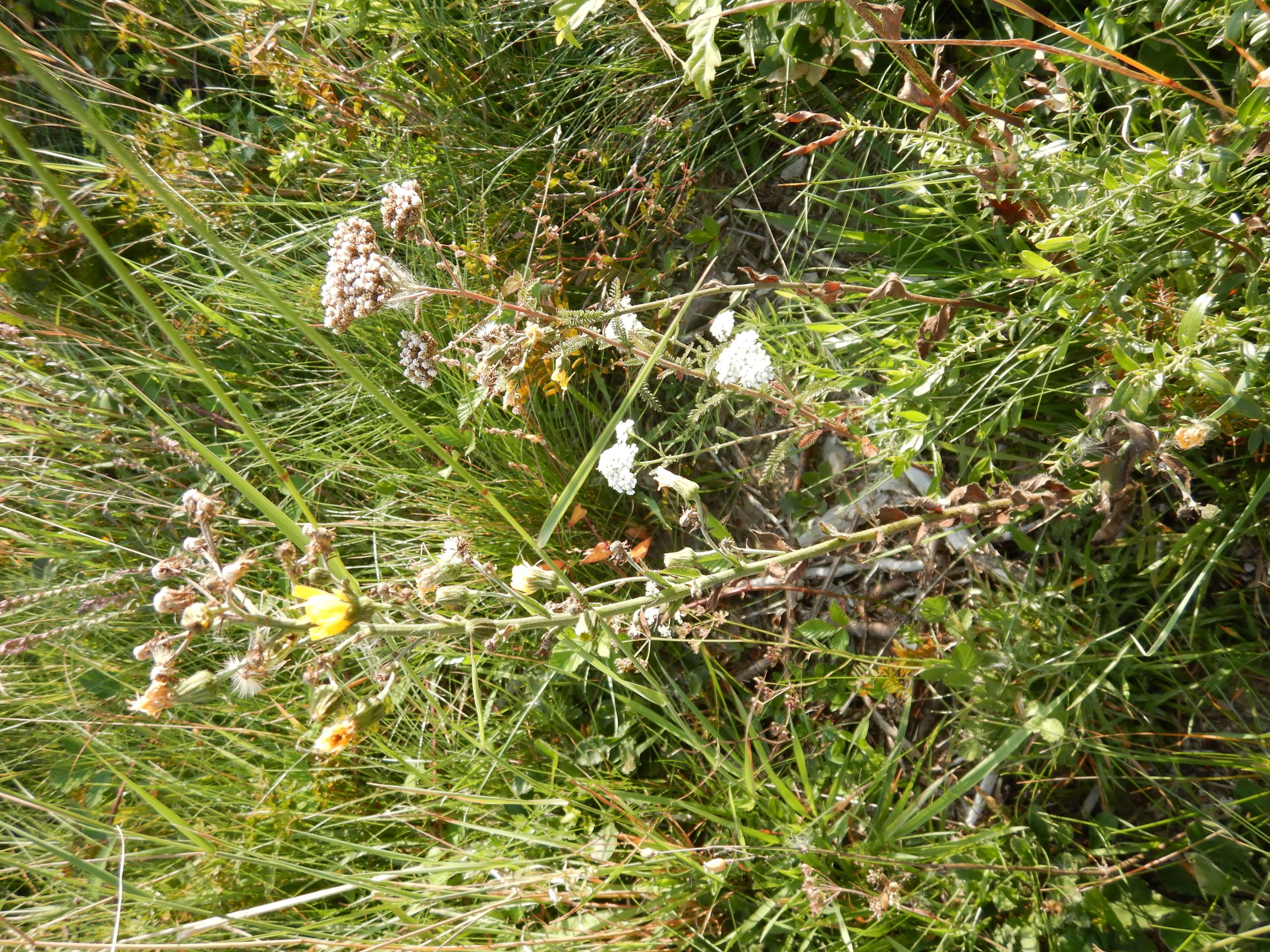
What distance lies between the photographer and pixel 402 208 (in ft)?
5.32

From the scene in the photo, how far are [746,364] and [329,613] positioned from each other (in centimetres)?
81

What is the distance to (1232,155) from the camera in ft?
3.72

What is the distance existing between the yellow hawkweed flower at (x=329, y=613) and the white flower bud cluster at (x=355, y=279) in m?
0.67

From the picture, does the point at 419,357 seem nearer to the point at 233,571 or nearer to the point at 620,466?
the point at 620,466

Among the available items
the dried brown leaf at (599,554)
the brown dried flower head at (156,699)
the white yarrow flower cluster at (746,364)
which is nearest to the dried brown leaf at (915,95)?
the white yarrow flower cluster at (746,364)

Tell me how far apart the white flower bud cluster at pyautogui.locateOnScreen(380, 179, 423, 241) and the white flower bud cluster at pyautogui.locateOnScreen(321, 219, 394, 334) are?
54mm

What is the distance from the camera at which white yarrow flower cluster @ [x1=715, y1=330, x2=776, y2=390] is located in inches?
58.0

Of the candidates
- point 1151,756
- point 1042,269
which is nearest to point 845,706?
point 1151,756

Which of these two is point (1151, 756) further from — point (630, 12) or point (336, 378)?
point (336, 378)

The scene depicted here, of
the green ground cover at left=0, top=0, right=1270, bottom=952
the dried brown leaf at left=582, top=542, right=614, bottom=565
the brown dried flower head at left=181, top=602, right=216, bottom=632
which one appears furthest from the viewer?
the dried brown leaf at left=582, top=542, right=614, bottom=565

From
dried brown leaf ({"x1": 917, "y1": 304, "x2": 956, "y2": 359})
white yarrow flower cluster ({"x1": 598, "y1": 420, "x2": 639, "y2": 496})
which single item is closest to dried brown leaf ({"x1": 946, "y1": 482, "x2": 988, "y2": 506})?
dried brown leaf ({"x1": 917, "y1": 304, "x2": 956, "y2": 359})

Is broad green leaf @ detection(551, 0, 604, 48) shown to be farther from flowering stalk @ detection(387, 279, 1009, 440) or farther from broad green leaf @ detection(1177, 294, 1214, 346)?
broad green leaf @ detection(1177, 294, 1214, 346)

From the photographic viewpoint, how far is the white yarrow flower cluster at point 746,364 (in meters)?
1.47

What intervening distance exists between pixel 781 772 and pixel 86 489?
1981 mm
